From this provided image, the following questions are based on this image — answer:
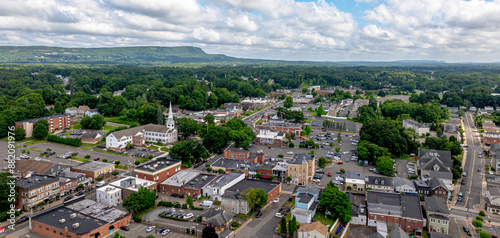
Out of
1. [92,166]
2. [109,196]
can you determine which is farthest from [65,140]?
[109,196]

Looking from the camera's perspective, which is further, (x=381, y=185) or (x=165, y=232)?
(x=381, y=185)

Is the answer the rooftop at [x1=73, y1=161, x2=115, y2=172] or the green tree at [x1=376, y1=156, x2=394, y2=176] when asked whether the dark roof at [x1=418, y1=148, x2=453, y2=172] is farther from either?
the rooftop at [x1=73, y1=161, x2=115, y2=172]

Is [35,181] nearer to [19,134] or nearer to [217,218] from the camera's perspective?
[217,218]

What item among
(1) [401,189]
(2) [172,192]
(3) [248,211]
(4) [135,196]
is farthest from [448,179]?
(4) [135,196]

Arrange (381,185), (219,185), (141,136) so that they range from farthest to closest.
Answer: (141,136) < (381,185) < (219,185)

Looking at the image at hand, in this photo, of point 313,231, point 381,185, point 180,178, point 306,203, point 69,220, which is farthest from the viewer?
point 180,178

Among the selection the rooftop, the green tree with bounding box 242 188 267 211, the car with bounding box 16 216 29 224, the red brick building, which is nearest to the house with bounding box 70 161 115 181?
the rooftop

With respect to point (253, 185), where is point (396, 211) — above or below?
above
